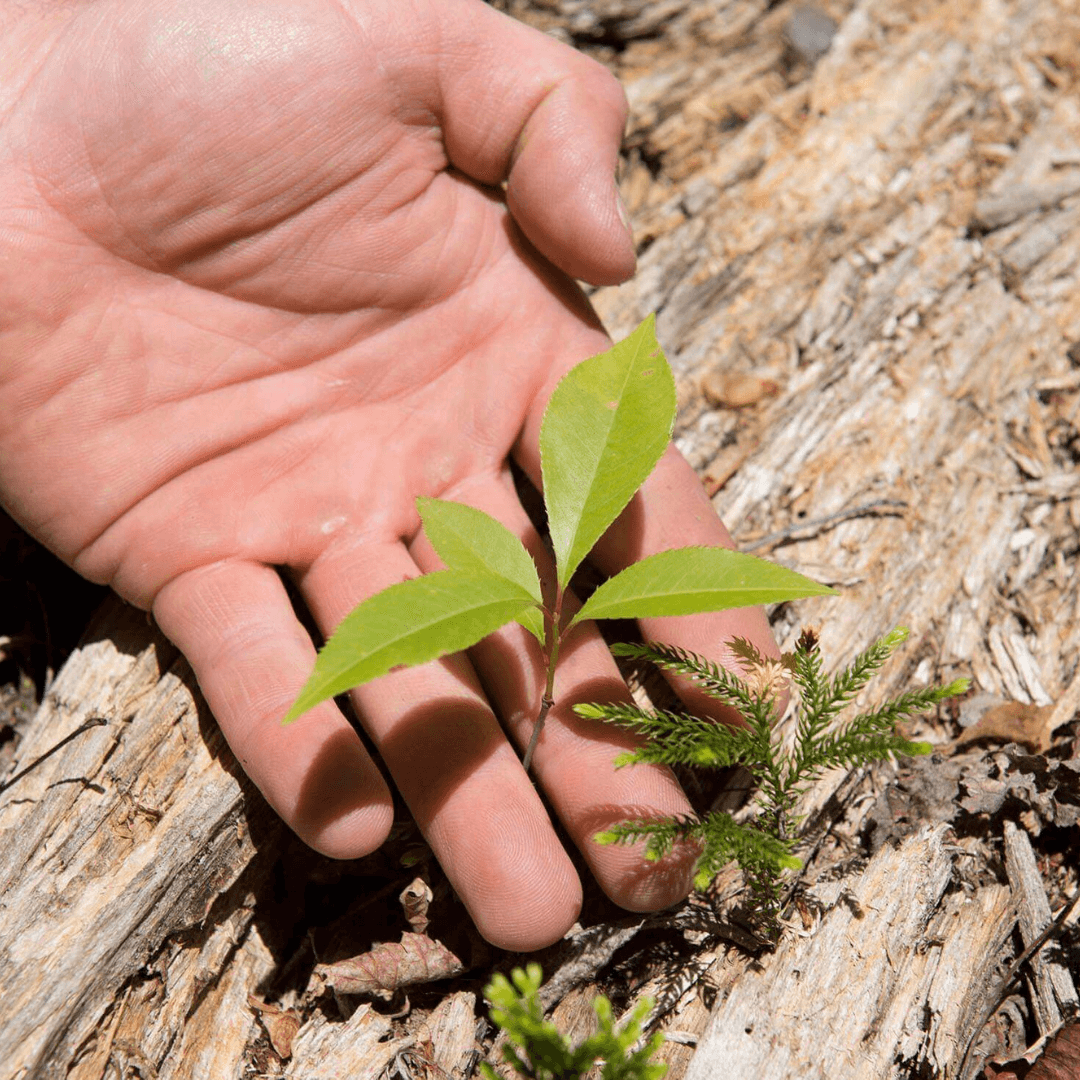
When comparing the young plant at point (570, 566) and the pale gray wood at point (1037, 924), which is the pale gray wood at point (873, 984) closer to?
the pale gray wood at point (1037, 924)

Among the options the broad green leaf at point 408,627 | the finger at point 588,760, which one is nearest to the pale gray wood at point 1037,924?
the finger at point 588,760

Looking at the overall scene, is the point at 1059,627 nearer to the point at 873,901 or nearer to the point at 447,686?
the point at 873,901

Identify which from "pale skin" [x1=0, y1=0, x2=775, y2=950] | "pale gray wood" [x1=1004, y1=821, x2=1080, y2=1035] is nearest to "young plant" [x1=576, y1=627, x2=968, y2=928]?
"pale skin" [x1=0, y1=0, x2=775, y2=950]

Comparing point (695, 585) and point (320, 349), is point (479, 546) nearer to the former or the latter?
point (695, 585)

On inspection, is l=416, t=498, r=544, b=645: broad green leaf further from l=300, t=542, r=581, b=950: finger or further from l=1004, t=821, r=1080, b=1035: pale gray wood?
l=1004, t=821, r=1080, b=1035: pale gray wood

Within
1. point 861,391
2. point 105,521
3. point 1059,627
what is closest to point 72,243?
point 105,521

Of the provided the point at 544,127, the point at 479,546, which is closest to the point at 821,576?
the point at 479,546

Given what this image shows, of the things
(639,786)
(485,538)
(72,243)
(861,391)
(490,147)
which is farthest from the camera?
(861,391)
